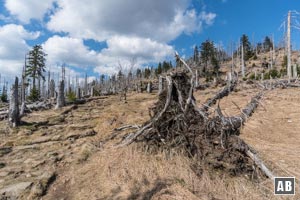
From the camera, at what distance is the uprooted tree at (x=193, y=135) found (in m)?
5.14

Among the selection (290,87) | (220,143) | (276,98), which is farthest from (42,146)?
(290,87)

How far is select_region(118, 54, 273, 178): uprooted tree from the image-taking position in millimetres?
5141

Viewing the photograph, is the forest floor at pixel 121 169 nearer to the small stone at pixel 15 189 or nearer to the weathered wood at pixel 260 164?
the small stone at pixel 15 189

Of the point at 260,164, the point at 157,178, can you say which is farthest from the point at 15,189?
the point at 260,164

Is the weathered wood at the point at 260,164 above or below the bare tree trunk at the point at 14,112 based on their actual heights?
below

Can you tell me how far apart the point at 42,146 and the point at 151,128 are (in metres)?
4.05

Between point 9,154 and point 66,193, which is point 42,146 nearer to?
point 9,154

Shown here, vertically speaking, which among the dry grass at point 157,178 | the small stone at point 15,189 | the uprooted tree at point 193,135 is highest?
the uprooted tree at point 193,135

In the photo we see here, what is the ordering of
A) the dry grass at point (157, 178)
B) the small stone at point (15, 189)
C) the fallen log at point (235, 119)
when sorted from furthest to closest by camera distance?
the fallen log at point (235, 119), the small stone at point (15, 189), the dry grass at point (157, 178)

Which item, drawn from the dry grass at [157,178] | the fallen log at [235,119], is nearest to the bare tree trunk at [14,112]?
the dry grass at [157,178]

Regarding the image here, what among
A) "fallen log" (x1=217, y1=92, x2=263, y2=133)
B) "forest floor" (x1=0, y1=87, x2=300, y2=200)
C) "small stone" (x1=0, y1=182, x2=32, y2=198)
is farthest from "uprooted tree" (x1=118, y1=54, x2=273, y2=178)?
"small stone" (x1=0, y1=182, x2=32, y2=198)

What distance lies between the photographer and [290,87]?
724 inches

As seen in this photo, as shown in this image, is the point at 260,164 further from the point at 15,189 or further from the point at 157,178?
the point at 15,189

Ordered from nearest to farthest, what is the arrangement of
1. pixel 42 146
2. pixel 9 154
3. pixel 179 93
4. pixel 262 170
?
pixel 262 170
pixel 179 93
pixel 9 154
pixel 42 146
